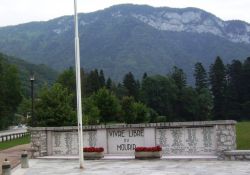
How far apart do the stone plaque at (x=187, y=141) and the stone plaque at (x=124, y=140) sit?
99cm

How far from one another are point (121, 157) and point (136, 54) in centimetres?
17797

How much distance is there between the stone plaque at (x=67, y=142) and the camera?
79.1 feet

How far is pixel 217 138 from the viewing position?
21.0 metres

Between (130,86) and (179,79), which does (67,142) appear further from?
(179,79)

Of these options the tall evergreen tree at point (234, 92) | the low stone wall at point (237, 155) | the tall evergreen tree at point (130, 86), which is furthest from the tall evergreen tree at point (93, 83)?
the low stone wall at point (237, 155)

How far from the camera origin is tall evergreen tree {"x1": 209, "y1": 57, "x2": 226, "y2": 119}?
97.4 meters

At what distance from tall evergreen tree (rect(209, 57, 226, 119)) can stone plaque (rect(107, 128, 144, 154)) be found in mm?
75981

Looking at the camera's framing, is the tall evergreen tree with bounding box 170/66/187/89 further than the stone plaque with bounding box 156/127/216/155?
Yes

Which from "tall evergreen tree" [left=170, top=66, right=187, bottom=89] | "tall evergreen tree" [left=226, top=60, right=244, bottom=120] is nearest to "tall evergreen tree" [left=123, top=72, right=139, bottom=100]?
"tall evergreen tree" [left=170, top=66, right=187, bottom=89]

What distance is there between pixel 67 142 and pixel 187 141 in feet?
21.5

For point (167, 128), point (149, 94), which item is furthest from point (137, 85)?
point (167, 128)

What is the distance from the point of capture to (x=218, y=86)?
9969cm

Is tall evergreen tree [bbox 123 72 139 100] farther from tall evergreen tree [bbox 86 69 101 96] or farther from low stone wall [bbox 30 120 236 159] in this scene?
low stone wall [bbox 30 120 236 159]

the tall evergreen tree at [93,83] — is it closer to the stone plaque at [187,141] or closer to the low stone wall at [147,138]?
the low stone wall at [147,138]
